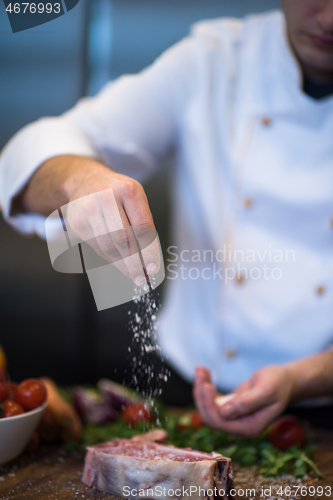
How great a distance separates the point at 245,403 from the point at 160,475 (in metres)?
0.20

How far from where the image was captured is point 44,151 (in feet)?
2.90

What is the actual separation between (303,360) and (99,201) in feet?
1.82

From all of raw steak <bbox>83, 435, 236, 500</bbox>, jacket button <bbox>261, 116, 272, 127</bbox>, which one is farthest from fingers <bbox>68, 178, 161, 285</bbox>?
jacket button <bbox>261, 116, 272, 127</bbox>

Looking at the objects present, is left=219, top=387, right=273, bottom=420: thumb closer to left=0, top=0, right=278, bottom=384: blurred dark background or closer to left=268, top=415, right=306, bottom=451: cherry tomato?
left=268, top=415, right=306, bottom=451: cherry tomato

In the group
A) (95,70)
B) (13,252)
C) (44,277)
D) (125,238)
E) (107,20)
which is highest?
(107,20)

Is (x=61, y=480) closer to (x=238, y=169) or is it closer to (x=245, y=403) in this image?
(x=245, y=403)

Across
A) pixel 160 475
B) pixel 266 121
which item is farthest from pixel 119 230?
pixel 266 121

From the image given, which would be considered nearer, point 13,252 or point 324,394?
point 324,394

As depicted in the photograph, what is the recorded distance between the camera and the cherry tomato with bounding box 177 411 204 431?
3.25 ft

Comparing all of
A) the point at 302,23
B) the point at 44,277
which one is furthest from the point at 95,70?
the point at 302,23

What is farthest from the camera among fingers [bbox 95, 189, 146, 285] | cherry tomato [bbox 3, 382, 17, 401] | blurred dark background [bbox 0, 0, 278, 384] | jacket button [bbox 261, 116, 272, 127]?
blurred dark background [bbox 0, 0, 278, 384]

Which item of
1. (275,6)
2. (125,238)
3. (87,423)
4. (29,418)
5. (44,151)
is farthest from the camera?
(275,6)

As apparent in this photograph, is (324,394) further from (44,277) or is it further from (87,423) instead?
(44,277)

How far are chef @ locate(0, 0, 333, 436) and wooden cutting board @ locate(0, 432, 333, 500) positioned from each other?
7.7 inches
